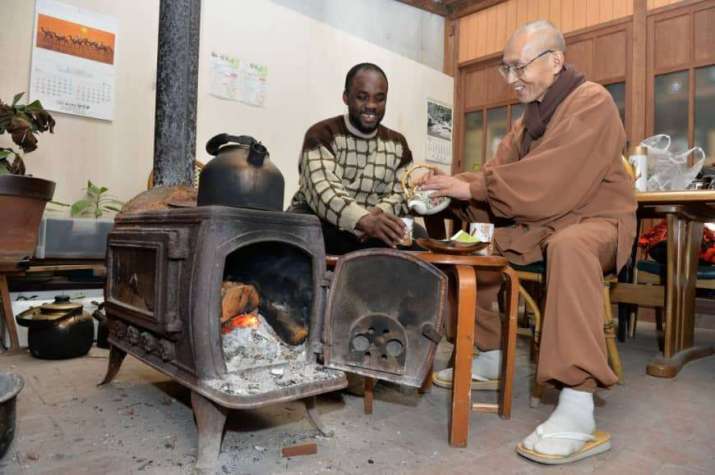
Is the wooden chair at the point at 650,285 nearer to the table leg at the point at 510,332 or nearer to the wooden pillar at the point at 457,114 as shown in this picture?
the table leg at the point at 510,332

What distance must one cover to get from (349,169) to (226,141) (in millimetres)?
746

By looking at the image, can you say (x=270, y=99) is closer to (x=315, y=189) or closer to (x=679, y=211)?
(x=315, y=189)

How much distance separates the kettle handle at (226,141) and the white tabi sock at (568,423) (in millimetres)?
1165

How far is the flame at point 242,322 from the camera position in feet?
5.07

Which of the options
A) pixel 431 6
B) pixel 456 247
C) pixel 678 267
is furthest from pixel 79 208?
pixel 431 6

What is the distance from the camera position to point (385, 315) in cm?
149

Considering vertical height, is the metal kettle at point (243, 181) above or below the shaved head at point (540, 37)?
below

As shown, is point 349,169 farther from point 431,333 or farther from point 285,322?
point 431,333

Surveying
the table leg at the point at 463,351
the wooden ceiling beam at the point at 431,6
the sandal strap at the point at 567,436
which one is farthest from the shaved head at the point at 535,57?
the wooden ceiling beam at the point at 431,6

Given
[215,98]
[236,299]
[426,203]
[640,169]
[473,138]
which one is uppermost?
[473,138]

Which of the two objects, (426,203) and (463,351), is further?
(426,203)

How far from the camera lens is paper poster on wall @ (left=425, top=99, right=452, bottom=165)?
4.97 meters

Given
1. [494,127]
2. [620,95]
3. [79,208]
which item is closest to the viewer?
[79,208]

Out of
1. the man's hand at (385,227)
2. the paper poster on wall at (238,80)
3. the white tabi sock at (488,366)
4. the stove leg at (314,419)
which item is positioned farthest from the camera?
the paper poster on wall at (238,80)
